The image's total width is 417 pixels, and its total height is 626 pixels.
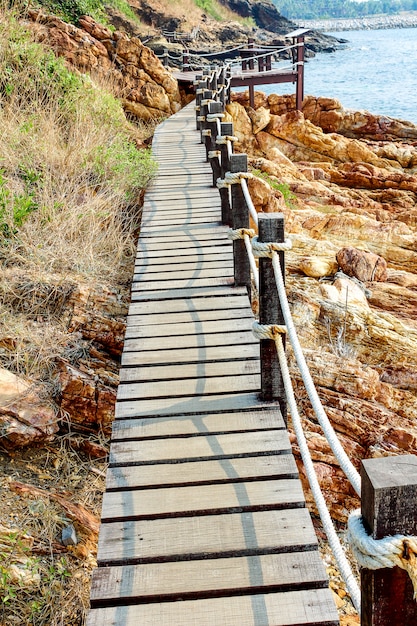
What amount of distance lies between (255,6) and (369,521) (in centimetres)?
7866

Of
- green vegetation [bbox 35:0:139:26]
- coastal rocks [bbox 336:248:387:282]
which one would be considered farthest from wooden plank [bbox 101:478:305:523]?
green vegetation [bbox 35:0:139:26]

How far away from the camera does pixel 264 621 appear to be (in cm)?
225

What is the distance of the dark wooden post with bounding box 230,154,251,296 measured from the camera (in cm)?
495

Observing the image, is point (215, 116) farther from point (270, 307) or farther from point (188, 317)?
point (270, 307)

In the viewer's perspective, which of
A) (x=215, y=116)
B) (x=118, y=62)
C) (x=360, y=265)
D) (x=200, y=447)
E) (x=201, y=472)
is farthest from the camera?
(x=118, y=62)

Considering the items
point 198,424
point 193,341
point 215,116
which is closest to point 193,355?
point 193,341

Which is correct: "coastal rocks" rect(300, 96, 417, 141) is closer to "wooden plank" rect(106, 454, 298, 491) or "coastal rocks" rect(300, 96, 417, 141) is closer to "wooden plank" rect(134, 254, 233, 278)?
"wooden plank" rect(134, 254, 233, 278)

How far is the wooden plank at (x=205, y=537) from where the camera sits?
255cm

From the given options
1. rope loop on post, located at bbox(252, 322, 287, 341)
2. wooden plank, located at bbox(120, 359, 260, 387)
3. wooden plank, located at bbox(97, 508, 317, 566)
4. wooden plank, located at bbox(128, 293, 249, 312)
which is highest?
rope loop on post, located at bbox(252, 322, 287, 341)

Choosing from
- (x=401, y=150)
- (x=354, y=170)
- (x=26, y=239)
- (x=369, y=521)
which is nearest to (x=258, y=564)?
(x=369, y=521)

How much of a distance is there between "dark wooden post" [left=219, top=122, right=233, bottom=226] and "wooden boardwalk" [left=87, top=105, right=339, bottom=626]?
5.88 ft

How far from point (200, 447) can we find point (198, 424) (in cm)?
21

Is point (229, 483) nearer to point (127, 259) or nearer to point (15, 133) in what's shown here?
point (127, 259)

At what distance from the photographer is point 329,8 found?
586 ft
